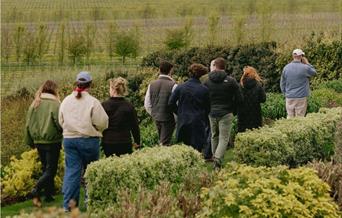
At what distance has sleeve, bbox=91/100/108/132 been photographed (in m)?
9.84

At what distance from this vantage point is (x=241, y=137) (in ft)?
38.1

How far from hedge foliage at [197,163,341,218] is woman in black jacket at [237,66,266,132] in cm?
514

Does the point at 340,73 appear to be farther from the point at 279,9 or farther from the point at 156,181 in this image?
the point at 279,9

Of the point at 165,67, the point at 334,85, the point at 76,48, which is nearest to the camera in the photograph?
the point at 165,67

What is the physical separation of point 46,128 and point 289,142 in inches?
154

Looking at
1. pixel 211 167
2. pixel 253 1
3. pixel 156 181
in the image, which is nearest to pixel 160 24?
pixel 253 1

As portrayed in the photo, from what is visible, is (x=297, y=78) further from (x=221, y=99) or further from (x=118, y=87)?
(x=118, y=87)

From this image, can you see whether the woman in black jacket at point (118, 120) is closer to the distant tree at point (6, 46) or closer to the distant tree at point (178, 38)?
the distant tree at point (178, 38)

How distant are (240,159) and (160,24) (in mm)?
43687

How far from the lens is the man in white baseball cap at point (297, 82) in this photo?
50.7 ft

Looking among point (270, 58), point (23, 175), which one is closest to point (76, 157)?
point (23, 175)

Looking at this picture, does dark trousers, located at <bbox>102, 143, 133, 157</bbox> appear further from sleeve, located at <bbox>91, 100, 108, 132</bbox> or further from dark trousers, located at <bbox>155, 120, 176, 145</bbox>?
dark trousers, located at <bbox>155, 120, 176, 145</bbox>

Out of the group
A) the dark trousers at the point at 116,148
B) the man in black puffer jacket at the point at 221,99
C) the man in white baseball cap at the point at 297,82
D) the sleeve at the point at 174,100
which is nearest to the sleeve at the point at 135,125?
the dark trousers at the point at 116,148

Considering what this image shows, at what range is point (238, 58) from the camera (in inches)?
962
